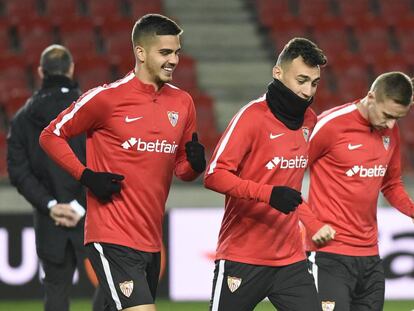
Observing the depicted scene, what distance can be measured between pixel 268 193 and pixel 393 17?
10.8m

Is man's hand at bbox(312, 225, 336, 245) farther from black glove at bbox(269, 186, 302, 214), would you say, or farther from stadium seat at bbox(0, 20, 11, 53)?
stadium seat at bbox(0, 20, 11, 53)

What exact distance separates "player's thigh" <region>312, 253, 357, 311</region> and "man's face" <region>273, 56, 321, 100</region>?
1.02 meters

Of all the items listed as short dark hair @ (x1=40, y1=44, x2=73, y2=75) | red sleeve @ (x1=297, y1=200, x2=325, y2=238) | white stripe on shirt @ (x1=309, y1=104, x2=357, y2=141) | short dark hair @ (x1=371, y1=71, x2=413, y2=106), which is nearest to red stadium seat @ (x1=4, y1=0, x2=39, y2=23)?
short dark hair @ (x1=40, y1=44, x2=73, y2=75)

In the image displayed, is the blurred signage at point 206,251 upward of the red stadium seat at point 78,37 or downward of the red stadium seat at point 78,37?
downward

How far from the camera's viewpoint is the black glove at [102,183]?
17.2ft

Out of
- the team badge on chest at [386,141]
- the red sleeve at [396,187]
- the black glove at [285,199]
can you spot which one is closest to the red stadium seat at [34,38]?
the red sleeve at [396,187]

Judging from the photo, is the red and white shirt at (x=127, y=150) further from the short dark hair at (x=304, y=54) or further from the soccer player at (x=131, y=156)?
the short dark hair at (x=304, y=54)

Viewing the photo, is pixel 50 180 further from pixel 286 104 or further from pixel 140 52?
pixel 286 104

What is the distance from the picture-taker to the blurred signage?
33.0 ft

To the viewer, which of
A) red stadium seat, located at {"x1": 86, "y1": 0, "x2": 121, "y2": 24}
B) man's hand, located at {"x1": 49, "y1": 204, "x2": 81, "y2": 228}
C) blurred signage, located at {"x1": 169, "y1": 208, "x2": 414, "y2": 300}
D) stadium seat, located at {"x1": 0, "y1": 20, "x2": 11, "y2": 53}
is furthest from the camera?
red stadium seat, located at {"x1": 86, "y1": 0, "x2": 121, "y2": 24}

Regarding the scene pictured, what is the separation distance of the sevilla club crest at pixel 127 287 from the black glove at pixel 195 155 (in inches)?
27.7

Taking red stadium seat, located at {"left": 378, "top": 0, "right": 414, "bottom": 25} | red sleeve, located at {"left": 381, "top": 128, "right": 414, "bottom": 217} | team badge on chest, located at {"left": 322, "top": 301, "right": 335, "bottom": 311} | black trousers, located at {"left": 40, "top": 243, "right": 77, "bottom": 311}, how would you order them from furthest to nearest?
red stadium seat, located at {"left": 378, "top": 0, "right": 414, "bottom": 25} → black trousers, located at {"left": 40, "top": 243, "right": 77, "bottom": 311} → red sleeve, located at {"left": 381, "top": 128, "right": 414, "bottom": 217} → team badge on chest, located at {"left": 322, "top": 301, "right": 335, "bottom": 311}

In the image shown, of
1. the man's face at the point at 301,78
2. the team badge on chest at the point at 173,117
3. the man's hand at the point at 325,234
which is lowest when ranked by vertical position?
the man's hand at the point at 325,234

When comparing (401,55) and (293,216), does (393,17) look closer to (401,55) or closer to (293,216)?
(401,55)
